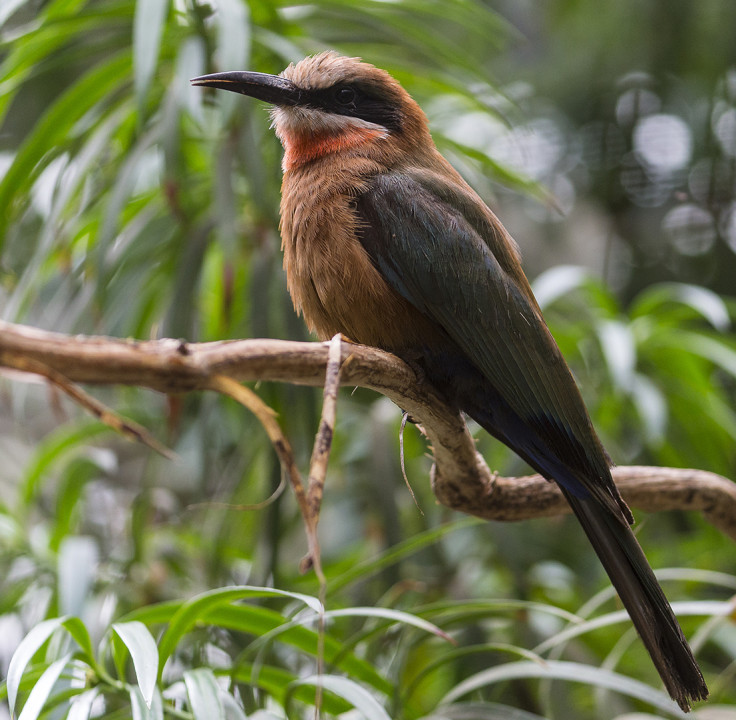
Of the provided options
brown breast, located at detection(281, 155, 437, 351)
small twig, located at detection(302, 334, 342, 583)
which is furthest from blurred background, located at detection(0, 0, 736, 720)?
small twig, located at detection(302, 334, 342, 583)

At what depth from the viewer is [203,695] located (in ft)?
4.17

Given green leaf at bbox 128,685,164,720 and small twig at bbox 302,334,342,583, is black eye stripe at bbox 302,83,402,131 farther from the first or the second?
green leaf at bbox 128,685,164,720

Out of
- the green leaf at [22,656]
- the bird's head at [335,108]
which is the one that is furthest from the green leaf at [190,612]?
the bird's head at [335,108]

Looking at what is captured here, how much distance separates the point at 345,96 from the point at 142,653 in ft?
4.07

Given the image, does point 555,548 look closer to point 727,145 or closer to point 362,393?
point 362,393

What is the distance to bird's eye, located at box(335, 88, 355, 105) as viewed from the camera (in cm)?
187

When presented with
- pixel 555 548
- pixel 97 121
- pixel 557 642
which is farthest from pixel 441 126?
pixel 557 642

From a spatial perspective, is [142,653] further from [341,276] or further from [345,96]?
[345,96]

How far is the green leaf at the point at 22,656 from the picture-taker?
1.14m

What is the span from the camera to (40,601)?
94.7 inches

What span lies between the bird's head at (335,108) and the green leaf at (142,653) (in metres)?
1.01

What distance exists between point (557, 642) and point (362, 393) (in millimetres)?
1038

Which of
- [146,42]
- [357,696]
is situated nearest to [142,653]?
[357,696]

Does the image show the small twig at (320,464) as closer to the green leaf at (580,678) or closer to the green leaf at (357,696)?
the green leaf at (357,696)
